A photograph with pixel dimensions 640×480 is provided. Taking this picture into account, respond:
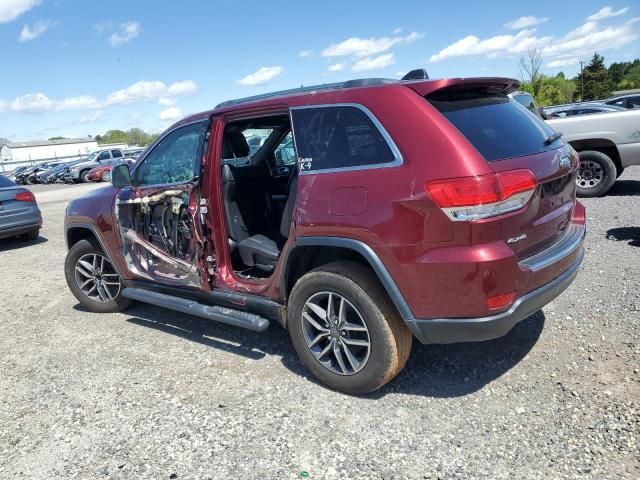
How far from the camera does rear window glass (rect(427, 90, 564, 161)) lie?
109 inches

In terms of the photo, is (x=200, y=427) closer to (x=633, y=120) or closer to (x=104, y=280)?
(x=104, y=280)

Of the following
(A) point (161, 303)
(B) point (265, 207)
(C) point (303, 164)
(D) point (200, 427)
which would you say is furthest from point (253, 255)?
(D) point (200, 427)

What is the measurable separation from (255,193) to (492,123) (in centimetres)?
217

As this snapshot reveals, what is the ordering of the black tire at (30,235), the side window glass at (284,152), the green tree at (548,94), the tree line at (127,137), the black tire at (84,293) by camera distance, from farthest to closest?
the tree line at (127,137) < the green tree at (548,94) < the black tire at (30,235) < the black tire at (84,293) < the side window glass at (284,152)

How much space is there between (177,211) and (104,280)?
1593 mm

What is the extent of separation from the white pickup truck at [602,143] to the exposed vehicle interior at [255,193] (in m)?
5.52

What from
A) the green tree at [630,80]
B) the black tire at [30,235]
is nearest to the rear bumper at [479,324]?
the black tire at [30,235]

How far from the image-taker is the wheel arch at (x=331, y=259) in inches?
110

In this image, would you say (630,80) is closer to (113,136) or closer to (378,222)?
(378,222)

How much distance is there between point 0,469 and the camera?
2.79 metres

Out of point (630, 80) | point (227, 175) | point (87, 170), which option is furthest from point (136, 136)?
point (227, 175)

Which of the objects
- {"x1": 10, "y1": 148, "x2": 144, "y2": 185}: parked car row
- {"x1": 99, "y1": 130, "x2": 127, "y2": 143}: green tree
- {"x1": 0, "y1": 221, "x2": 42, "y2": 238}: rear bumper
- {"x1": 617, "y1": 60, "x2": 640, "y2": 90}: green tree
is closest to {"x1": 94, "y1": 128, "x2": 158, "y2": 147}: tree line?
{"x1": 99, "y1": 130, "x2": 127, "y2": 143}: green tree

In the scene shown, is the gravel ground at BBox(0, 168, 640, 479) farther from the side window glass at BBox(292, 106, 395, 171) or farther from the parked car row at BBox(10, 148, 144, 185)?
the parked car row at BBox(10, 148, 144, 185)

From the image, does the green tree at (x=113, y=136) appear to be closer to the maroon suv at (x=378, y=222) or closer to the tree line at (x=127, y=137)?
the tree line at (x=127, y=137)
